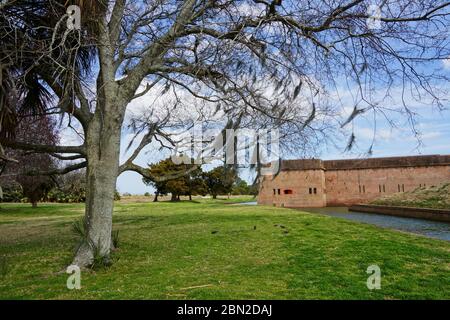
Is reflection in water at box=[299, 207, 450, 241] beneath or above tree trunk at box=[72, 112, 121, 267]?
beneath

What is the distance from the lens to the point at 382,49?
5.27 m

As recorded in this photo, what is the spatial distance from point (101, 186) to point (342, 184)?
32286 mm

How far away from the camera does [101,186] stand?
6.18m

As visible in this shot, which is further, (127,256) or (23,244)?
(23,244)

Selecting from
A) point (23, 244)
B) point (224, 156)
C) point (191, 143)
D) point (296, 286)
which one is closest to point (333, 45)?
point (224, 156)

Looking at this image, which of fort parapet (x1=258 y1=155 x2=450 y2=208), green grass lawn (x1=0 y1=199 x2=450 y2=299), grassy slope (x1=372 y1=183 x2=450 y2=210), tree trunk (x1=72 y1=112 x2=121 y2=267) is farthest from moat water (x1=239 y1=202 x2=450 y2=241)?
fort parapet (x1=258 y1=155 x2=450 y2=208)

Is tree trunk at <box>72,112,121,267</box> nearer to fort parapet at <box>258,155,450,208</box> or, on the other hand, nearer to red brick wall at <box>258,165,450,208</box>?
red brick wall at <box>258,165,450,208</box>

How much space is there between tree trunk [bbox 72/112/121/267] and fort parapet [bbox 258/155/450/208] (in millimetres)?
26922

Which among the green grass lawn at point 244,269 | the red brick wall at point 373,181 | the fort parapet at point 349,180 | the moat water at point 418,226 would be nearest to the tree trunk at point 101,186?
the green grass lawn at point 244,269

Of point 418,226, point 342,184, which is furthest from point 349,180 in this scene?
point 418,226

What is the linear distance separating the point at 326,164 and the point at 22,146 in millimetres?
32257

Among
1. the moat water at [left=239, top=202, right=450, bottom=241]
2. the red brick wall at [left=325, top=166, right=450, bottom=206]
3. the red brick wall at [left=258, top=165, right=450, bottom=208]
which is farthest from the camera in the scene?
the red brick wall at [left=258, top=165, right=450, bottom=208]

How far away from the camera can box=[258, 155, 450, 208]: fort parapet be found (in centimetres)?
3241
